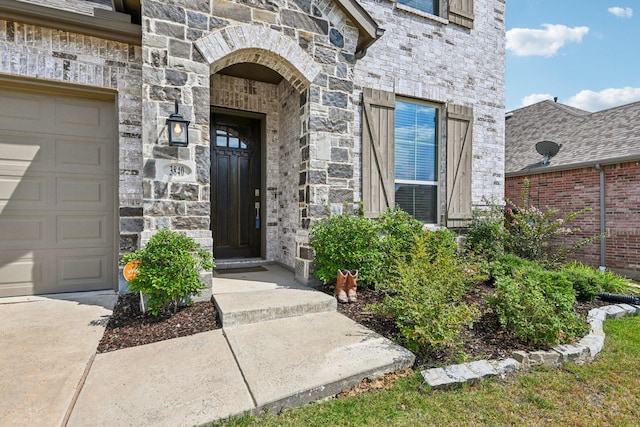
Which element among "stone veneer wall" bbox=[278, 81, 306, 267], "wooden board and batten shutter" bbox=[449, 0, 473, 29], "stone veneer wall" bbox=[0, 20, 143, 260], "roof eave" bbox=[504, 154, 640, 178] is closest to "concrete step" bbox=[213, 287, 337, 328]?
"stone veneer wall" bbox=[278, 81, 306, 267]

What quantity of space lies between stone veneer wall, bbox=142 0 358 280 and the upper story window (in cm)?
208

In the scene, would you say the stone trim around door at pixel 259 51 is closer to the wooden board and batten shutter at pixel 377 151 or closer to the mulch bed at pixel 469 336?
the wooden board and batten shutter at pixel 377 151

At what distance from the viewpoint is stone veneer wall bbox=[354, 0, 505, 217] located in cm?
547

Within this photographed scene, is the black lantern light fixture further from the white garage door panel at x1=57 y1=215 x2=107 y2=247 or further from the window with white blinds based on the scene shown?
the window with white blinds

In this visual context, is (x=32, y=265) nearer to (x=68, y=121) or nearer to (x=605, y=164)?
(x=68, y=121)

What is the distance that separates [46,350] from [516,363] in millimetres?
3773

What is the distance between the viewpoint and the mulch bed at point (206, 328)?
2.76m

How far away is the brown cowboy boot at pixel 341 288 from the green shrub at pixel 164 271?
1.54 m

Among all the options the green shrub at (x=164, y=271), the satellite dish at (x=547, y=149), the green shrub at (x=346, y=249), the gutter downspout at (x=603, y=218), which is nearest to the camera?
the green shrub at (x=164, y=271)

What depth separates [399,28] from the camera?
5605mm

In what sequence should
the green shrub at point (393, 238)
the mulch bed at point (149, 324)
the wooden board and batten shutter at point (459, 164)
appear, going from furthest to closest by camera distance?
the wooden board and batten shutter at point (459, 164), the green shrub at point (393, 238), the mulch bed at point (149, 324)

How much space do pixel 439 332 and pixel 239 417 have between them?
162cm

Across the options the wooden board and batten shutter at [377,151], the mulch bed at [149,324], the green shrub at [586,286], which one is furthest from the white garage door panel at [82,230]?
the green shrub at [586,286]

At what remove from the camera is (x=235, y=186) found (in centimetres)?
567
